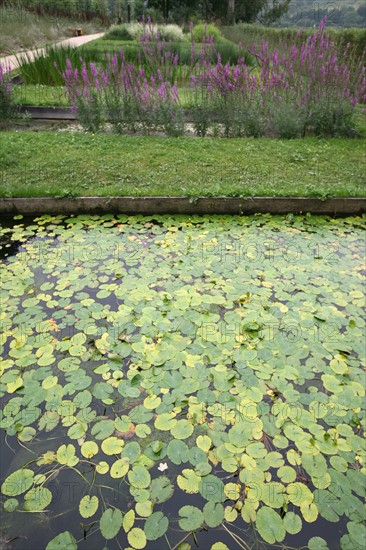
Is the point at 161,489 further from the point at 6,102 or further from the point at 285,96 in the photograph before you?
the point at 6,102

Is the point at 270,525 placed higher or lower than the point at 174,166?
lower

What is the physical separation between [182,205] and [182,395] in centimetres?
261

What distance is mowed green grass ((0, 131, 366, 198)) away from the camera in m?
4.60

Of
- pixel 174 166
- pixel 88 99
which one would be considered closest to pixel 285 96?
pixel 174 166

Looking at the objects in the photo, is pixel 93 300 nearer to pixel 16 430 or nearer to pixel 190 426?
pixel 16 430

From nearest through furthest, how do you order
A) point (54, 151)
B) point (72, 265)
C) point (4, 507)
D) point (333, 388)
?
point (4, 507) → point (333, 388) → point (72, 265) → point (54, 151)

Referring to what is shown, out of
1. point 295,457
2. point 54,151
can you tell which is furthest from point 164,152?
point 295,457

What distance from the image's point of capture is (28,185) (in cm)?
471

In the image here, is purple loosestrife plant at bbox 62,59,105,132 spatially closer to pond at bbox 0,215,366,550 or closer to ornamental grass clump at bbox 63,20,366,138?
ornamental grass clump at bbox 63,20,366,138

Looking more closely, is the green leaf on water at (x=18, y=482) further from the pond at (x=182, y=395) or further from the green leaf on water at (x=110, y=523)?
the green leaf on water at (x=110, y=523)

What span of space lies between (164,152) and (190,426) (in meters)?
4.49

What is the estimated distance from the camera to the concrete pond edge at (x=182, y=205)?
439 centimetres

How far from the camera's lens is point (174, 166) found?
5.34m

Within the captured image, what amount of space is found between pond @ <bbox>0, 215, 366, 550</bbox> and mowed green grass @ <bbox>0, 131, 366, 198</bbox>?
1.03 meters
